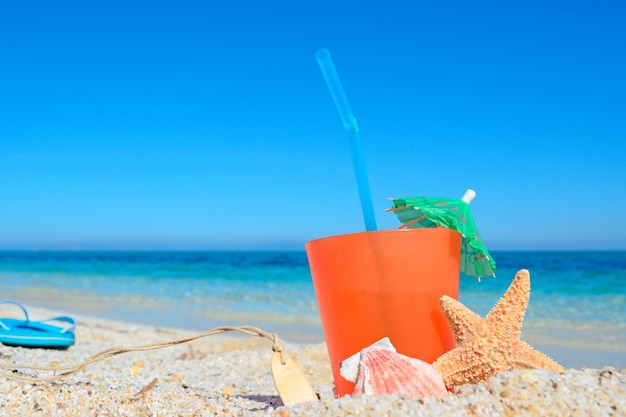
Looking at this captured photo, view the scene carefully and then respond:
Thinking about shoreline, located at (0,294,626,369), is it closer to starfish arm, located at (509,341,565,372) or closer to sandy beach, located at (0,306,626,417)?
sandy beach, located at (0,306,626,417)

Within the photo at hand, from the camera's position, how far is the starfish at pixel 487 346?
173 centimetres

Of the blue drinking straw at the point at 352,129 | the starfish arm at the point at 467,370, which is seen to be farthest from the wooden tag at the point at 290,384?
the blue drinking straw at the point at 352,129

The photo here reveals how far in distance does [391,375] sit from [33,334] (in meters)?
2.42

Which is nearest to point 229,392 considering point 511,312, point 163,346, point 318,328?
point 163,346

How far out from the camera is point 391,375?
1.60m

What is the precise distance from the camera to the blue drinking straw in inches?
69.2

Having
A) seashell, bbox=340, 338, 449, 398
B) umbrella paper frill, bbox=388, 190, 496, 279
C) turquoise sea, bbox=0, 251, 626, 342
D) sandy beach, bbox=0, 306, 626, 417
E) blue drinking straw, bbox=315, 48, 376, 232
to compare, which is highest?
blue drinking straw, bbox=315, 48, 376, 232

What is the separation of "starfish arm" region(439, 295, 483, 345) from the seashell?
0.61ft

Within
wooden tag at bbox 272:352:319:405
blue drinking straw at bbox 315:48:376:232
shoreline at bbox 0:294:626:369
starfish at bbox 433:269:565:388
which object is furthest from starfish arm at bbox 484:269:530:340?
shoreline at bbox 0:294:626:369

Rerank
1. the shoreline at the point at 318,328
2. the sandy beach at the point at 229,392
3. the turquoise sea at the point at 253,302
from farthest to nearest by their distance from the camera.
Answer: the turquoise sea at the point at 253,302
the shoreline at the point at 318,328
the sandy beach at the point at 229,392

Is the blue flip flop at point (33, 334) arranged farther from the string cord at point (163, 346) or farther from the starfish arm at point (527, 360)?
the starfish arm at point (527, 360)

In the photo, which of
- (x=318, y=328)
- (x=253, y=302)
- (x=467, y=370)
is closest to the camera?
(x=467, y=370)

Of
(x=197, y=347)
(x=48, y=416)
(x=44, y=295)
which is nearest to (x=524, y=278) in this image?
(x=48, y=416)

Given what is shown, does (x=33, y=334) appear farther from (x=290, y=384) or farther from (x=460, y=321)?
(x=460, y=321)
